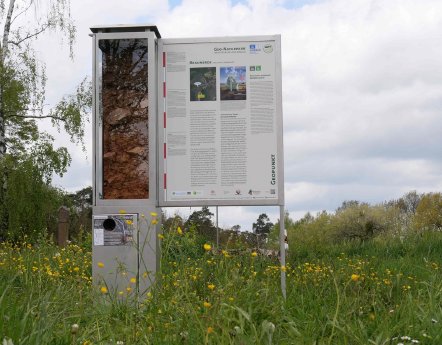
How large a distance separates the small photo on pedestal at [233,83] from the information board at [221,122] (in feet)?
0.04

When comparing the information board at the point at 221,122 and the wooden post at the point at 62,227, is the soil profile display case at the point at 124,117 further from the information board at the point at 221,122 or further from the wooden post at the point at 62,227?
the wooden post at the point at 62,227

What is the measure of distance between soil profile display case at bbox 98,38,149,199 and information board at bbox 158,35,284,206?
0.74 ft

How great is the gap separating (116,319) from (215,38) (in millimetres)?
4018

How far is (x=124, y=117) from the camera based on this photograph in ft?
26.0

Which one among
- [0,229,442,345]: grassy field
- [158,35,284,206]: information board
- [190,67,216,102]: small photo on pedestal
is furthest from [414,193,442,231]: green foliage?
[0,229,442,345]: grassy field

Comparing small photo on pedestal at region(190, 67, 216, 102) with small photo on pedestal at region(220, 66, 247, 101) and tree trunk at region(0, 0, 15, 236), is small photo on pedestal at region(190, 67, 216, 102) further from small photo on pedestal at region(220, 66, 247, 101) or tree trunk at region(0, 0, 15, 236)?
tree trunk at region(0, 0, 15, 236)

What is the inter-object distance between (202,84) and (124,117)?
0.96m

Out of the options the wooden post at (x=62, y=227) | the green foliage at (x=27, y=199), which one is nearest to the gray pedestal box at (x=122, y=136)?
the wooden post at (x=62, y=227)

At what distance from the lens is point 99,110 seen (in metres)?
7.91

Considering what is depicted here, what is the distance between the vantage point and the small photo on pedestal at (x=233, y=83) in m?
7.82

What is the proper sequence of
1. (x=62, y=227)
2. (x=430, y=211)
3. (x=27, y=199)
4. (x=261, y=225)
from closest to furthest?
(x=261, y=225) → (x=62, y=227) → (x=27, y=199) → (x=430, y=211)

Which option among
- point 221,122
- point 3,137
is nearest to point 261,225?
point 221,122

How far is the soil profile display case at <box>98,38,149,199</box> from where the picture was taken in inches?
310

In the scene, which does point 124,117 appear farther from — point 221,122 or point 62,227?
point 62,227
